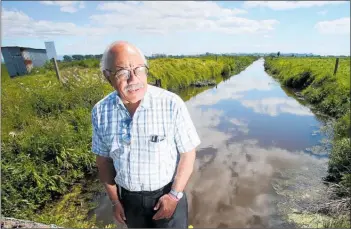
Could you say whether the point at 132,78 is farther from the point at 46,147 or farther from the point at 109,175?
the point at 46,147

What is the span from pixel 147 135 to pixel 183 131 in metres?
0.21

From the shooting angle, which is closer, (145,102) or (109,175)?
(145,102)

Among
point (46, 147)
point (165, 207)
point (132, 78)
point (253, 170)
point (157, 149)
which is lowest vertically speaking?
point (253, 170)

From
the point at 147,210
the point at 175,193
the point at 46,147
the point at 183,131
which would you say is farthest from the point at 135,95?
the point at 46,147

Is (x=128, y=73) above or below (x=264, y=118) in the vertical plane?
above

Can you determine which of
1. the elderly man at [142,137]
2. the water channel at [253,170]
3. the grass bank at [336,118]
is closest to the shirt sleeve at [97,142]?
the elderly man at [142,137]

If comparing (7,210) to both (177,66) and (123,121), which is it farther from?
(177,66)

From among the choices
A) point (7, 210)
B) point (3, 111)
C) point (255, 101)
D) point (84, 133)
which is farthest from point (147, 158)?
point (255, 101)

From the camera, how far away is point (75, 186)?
500 cm

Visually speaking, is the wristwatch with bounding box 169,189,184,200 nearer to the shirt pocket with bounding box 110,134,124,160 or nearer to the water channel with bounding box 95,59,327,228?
the shirt pocket with bounding box 110,134,124,160

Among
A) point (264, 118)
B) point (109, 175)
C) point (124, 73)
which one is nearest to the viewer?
point (124, 73)

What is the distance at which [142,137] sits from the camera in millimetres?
1459

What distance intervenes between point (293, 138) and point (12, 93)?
312 inches

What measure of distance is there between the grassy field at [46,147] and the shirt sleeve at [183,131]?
290cm
